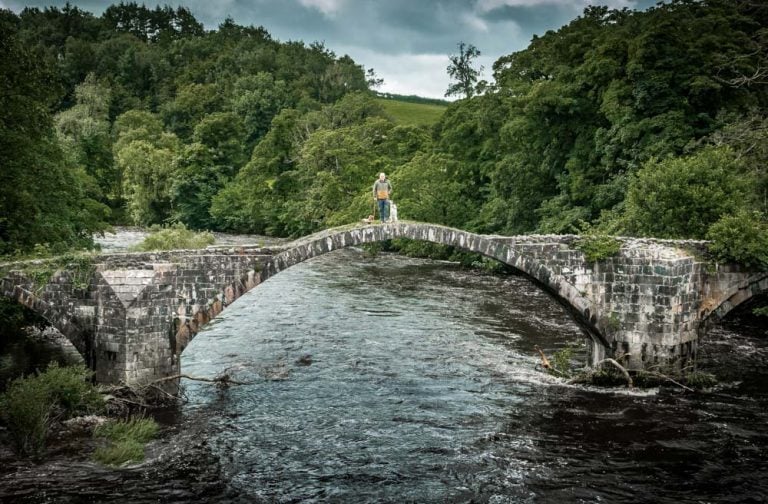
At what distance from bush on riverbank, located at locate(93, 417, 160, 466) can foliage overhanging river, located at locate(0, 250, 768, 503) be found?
43 centimetres

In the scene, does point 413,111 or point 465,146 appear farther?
point 413,111

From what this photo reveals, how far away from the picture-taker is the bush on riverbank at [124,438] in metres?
14.3

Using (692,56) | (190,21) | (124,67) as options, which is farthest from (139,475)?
(190,21)

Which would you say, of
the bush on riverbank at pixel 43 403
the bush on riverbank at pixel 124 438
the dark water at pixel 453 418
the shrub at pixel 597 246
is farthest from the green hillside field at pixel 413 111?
the bush on riverbank at pixel 124 438

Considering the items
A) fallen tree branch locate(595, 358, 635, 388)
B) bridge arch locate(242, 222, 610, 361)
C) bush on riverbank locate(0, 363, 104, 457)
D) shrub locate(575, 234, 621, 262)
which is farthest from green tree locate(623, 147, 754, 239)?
bush on riverbank locate(0, 363, 104, 457)

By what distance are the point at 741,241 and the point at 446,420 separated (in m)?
9.47

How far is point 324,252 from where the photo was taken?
738 inches

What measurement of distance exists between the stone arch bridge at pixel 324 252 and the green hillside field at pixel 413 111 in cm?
7215

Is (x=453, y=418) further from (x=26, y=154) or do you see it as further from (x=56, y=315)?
(x=26, y=154)

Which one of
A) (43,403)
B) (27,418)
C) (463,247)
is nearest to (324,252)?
(463,247)

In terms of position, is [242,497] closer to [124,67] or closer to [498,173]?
[498,173]

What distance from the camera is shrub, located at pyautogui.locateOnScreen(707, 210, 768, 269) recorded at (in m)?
18.7

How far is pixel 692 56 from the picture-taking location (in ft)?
97.1

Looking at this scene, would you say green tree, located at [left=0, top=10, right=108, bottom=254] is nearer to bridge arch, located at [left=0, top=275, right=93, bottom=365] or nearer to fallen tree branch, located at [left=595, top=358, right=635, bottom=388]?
bridge arch, located at [left=0, top=275, right=93, bottom=365]
